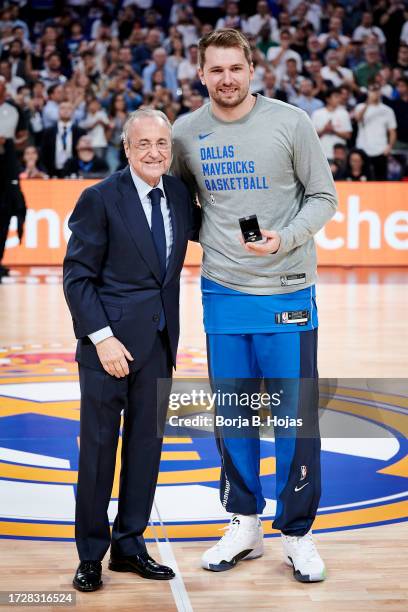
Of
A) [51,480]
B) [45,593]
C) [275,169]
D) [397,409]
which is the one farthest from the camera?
[397,409]

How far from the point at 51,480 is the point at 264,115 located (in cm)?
215

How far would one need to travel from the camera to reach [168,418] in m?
3.87

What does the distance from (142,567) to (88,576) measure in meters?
0.22

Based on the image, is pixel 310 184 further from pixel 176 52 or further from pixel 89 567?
pixel 176 52

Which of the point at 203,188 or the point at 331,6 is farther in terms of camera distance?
the point at 331,6

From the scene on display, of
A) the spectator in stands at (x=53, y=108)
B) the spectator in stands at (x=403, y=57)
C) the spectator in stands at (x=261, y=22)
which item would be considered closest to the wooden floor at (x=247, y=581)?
the spectator in stands at (x=53, y=108)

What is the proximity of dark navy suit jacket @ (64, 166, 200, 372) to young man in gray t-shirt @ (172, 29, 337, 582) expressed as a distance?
12.0 inches

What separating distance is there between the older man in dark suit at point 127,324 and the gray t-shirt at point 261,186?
0.18m

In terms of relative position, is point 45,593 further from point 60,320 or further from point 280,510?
point 60,320

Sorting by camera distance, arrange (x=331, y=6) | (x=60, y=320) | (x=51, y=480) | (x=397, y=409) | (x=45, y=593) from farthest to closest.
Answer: (x=331, y=6)
(x=60, y=320)
(x=397, y=409)
(x=51, y=480)
(x=45, y=593)

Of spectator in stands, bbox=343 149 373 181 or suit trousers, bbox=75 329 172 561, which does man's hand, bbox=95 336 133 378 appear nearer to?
suit trousers, bbox=75 329 172 561

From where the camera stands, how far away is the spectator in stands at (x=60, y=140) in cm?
1360

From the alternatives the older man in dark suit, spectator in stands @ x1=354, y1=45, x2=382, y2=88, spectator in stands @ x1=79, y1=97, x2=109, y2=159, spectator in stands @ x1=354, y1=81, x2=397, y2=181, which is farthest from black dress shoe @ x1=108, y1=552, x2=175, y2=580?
spectator in stands @ x1=354, y1=45, x2=382, y2=88

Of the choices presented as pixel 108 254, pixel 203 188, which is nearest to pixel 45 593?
pixel 108 254
